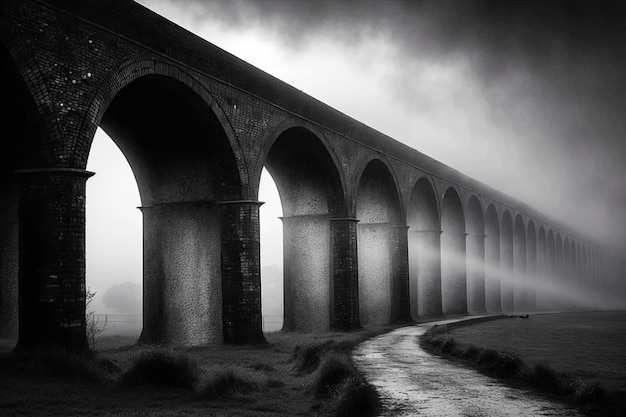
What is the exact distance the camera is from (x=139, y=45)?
12.0 m

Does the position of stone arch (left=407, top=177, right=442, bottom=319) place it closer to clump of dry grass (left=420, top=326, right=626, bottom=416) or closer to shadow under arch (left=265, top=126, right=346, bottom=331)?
shadow under arch (left=265, top=126, right=346, bottom=331)

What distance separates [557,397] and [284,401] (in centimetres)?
358

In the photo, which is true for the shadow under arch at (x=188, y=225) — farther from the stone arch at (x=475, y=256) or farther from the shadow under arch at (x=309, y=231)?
the stone arch at (x=475, y=256)

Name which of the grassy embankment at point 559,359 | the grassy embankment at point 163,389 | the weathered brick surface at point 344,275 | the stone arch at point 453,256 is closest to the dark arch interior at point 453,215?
the stone arch at point 453,256

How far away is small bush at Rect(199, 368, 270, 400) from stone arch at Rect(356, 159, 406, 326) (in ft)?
51.3

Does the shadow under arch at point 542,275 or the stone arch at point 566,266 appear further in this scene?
the stone arch at point 566,266

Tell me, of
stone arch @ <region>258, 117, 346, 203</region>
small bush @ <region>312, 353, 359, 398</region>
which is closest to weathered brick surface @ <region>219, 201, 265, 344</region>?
stone arch @ <region>258, 117, 346, 203</region>

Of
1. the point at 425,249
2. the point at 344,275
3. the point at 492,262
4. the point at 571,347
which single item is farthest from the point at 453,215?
the point at 571,347

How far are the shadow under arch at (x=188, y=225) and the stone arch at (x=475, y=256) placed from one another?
23442 millimetres

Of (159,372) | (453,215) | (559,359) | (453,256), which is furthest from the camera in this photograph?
(453,215)

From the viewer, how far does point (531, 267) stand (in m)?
51.4

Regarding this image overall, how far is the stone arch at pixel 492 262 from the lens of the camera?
131 feet

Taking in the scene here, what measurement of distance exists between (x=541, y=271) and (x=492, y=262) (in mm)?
17181

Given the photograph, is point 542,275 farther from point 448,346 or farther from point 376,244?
point 448,346
